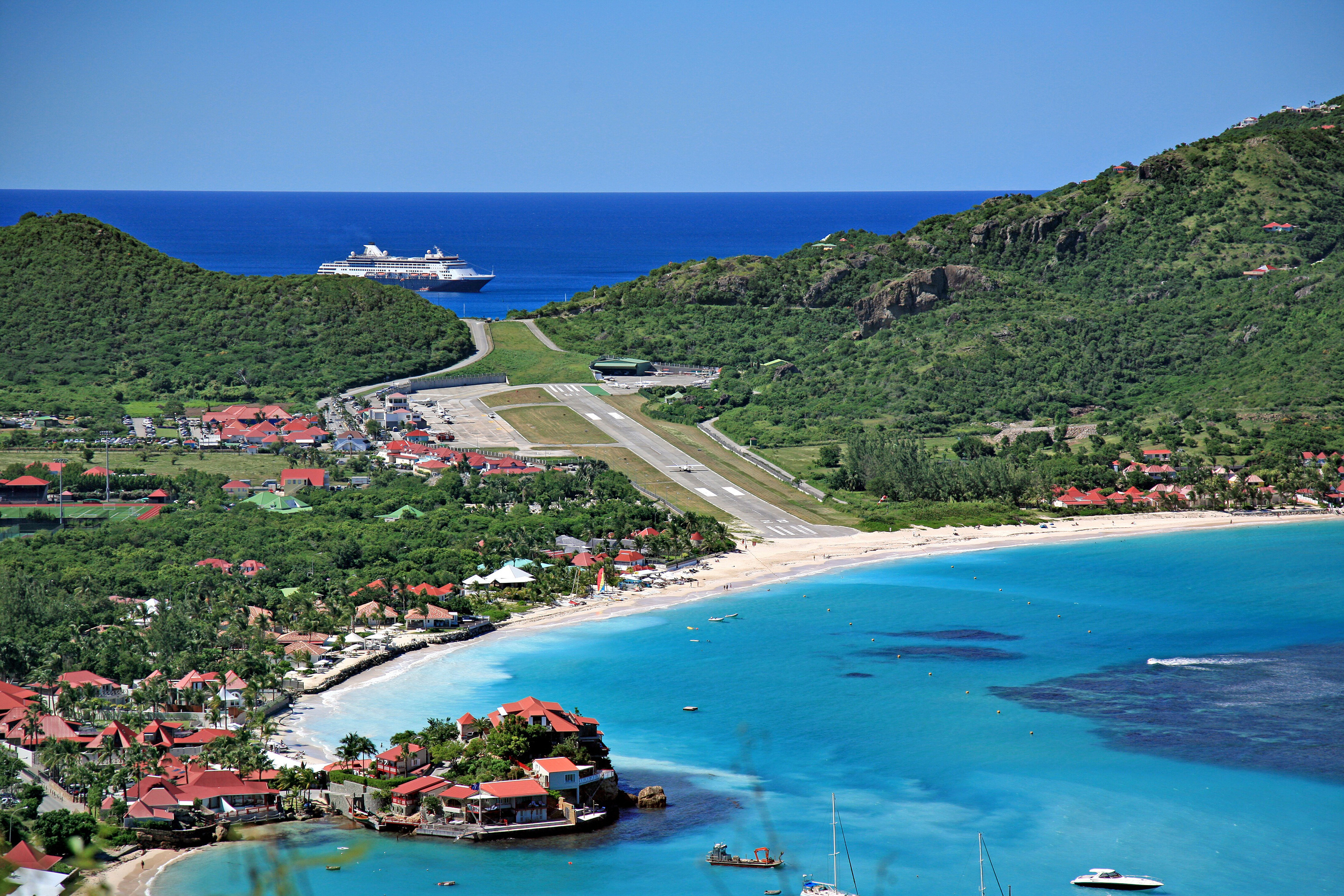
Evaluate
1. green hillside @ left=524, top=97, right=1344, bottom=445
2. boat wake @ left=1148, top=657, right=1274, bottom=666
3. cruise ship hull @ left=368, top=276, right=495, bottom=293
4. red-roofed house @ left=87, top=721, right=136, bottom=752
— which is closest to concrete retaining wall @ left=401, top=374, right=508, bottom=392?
green hillside @ left=524, top=97, right=1344, bottom=445

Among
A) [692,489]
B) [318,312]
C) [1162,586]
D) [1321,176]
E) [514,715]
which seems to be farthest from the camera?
[1321,176]

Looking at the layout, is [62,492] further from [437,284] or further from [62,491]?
[437,284]

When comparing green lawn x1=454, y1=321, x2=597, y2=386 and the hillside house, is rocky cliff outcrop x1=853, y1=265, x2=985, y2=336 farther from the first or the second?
the hillside house

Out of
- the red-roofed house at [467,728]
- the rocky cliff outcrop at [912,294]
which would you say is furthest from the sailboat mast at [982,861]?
the rocky cliff outcrop at [912,294]

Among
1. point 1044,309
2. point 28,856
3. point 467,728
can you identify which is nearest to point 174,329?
point 1044,309

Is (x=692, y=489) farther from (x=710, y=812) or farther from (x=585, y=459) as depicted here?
(x=710, y=812)

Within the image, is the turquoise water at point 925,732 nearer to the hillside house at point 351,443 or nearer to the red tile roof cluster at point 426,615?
the red tile roof cluster at point 426,615

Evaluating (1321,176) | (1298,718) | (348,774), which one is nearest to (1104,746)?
(1298,718)

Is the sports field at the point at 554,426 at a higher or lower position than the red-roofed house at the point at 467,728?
higher
